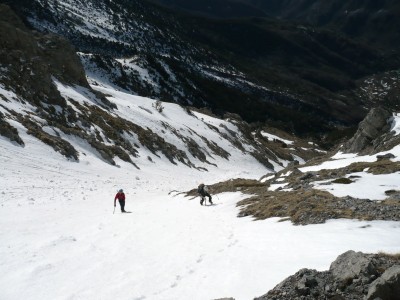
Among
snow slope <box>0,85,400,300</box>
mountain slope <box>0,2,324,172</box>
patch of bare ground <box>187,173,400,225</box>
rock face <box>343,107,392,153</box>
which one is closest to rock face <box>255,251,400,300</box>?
snow slope <box>0,85,400,300</box>

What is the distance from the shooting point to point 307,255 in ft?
37.8

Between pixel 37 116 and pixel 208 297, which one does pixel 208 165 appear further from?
pixel 208 297

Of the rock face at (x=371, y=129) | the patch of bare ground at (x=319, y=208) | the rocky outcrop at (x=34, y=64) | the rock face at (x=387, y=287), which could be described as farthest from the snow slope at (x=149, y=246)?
the rock face at (x=371, y=129)

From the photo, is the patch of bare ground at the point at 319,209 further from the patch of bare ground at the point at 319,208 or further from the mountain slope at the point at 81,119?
the mountain slope at the point at 81,119

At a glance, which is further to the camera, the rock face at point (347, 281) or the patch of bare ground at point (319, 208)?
the patch of bare ground at point (319, 208)

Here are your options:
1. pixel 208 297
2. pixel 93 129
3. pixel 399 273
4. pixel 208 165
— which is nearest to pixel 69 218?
pixel 208 297

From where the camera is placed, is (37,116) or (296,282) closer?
(296,282)

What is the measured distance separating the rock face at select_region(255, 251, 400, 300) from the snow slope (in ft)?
3.66

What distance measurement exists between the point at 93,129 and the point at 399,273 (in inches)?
2015

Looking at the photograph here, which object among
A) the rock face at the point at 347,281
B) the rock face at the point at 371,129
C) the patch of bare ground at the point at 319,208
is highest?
the rock face at the point at 371,129

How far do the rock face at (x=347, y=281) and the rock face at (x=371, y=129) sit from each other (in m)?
47.3

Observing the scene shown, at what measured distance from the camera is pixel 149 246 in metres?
14.9

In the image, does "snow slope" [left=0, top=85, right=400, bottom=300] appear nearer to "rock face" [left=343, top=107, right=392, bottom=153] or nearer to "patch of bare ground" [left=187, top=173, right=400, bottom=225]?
"patch of bare ground" [left=187, top=173, right=400, bottom=225]

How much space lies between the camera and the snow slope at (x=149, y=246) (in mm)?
10438
